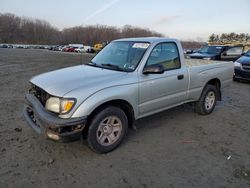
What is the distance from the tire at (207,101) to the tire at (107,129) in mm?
2520

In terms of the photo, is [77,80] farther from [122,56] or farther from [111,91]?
[122,56]

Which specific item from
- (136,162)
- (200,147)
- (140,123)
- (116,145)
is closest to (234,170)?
(200,147)

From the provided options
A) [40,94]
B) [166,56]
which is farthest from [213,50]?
[40,94]

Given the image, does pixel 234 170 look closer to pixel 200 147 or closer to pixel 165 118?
pixel 200 147

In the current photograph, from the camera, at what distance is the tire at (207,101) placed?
560 cm

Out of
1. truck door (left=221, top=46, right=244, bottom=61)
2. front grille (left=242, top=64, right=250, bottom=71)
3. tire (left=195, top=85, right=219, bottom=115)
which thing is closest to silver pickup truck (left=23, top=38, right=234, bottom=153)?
tire (left=195, top=85, right=219, bottom=115)

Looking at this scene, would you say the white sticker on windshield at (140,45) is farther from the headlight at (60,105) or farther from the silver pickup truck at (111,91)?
the headlight at (60,105)

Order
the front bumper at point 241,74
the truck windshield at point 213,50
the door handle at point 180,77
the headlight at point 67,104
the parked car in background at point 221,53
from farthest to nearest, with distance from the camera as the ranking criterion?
the truck windshield at point 213,50, the parked car in background at point 221,53, the front bumper at point 241,74, the door handle at point 180,77, the headlight at point 67,104

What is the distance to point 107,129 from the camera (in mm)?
3729

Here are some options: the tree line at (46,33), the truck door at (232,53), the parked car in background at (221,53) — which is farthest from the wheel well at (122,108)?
the tree line at (46,33)

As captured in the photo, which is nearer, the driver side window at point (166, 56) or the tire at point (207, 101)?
the driver side window at point (166, 56)

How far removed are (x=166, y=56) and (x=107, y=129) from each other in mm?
1961

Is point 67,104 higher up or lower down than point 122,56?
lower down

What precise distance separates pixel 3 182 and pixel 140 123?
9.61 ft
